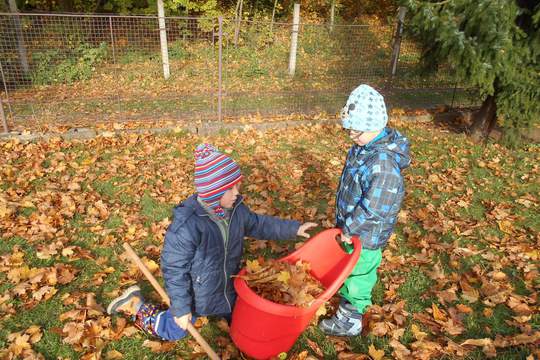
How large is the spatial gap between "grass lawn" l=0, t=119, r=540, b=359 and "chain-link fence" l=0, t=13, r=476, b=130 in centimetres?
163

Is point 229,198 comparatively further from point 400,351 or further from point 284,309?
point 400,351

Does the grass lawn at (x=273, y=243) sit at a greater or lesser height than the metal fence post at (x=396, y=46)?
lesser

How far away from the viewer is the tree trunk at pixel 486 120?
7078 millimetres

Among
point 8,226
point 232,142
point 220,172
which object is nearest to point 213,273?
point 220,172

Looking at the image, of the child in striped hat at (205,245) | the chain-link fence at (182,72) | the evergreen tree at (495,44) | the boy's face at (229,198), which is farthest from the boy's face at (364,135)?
the chain-link fence at (182,72)

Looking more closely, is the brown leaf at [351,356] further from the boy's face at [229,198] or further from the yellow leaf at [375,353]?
the boy's face at [229,198]

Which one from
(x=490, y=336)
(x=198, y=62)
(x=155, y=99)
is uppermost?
(x=198, y=62)

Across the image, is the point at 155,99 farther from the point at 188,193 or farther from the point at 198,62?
the point at 188,193

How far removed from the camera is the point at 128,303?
2938mm

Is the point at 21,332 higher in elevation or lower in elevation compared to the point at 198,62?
lower

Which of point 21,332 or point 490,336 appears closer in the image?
point 21,332

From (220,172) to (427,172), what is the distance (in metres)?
4.28

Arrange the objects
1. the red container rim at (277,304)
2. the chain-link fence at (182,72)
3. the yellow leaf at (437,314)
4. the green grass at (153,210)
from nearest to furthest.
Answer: the red container rim at (277,304) < the yellow leaf at (437,314) < the green grass at (153,210) < the chain-link fence at (182,72)

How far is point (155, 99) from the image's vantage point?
8430 millimetres
